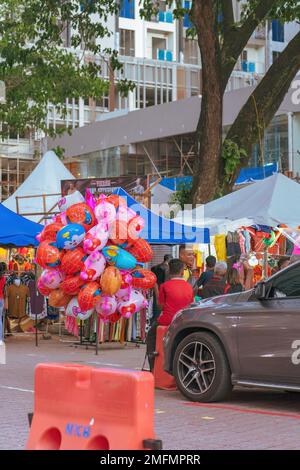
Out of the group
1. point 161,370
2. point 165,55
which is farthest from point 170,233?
point 165,55

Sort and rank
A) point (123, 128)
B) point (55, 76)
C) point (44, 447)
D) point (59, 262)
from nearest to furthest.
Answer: point (44, 447) → point (59, 262) → point (55, 76) → point (123, 128)

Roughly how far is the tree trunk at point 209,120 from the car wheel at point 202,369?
316 inches

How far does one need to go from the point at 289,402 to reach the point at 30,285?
1093 cm

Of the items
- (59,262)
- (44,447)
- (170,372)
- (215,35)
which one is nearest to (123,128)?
(215,35)

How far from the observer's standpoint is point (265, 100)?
1886 cm

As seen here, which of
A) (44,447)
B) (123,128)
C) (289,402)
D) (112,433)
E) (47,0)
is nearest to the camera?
(112,433)

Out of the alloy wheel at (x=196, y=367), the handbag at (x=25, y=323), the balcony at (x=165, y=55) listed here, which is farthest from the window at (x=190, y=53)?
→ the alloy wheel at (x=196, y=367)

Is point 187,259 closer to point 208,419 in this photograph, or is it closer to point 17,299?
point 17,299

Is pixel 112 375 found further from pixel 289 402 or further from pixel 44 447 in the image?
pixel 289 402

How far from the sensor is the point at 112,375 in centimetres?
611

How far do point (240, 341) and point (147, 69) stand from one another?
4801 centimetres

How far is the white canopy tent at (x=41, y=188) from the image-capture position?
945 inches

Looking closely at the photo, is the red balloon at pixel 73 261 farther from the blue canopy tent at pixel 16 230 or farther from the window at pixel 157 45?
the window at pixel 157 45

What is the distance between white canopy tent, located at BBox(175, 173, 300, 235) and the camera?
615 inches
